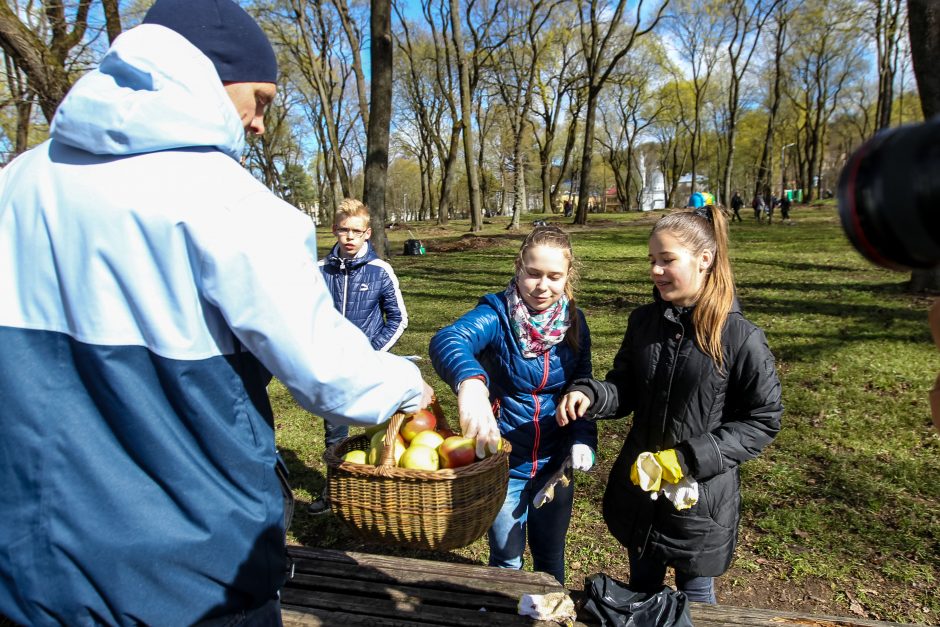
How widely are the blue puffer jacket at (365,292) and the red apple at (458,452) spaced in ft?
6.61

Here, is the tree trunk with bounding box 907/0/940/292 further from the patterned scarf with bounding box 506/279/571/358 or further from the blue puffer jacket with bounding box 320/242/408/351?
the patterned scarf with bounding box 506/279/571/358

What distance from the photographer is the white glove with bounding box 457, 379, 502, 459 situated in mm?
1984

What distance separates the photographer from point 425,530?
1915 millimetres

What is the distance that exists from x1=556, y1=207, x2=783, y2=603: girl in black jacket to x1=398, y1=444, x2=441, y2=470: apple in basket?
0.49 metres

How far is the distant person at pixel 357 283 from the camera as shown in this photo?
160 inches

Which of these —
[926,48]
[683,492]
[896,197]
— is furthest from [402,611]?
[926,48]

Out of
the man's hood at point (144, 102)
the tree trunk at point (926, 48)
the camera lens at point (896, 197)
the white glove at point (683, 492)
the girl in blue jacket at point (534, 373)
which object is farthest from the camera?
the tree trunk at point (926, 48)

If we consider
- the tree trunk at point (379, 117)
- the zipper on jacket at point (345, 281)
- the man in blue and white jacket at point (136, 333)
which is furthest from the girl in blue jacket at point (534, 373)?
the tree trunk at point (379, 117)

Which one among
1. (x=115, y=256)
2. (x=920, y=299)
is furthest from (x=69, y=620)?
(x=920, y=299)

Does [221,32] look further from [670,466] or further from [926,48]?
[926,48]

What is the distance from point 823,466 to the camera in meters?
4.21

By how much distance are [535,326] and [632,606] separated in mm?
1064

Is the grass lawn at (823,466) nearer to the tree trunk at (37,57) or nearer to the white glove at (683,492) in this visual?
the white glove at (683,492)

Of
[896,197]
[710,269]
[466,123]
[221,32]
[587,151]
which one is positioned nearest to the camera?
[896,197]
